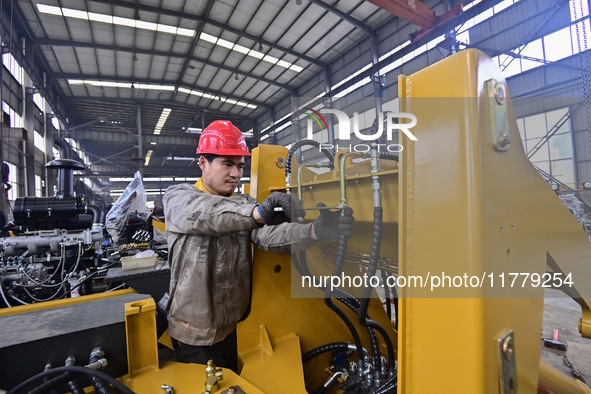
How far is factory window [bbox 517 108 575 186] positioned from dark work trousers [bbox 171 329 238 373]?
369 inches

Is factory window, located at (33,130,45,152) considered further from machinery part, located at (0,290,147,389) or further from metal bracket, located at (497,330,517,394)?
metal bracket, located at (497,330,517,394)

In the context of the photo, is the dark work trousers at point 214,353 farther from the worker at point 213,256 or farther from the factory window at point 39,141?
the factory window at point 39,141

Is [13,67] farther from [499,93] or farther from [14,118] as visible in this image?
[499,93]

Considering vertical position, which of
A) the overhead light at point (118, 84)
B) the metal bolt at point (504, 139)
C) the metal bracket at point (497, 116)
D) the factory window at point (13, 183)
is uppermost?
the overhead light at point (118, 84)

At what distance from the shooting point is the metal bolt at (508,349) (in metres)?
0.60

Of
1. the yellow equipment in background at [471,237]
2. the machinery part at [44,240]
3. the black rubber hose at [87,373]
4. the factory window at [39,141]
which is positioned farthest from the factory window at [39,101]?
the yellow equipment in background at [471,237]

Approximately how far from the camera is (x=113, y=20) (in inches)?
305

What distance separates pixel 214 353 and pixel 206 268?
46cm

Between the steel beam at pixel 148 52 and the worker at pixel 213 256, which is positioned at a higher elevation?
the steel beam at pixel 148 52

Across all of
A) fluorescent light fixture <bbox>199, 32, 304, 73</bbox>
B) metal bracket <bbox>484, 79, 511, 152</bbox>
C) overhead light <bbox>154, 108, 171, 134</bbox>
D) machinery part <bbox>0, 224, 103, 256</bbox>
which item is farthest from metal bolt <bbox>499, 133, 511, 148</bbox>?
overhead light <bbox>154, 108, 171, 134</bbox>

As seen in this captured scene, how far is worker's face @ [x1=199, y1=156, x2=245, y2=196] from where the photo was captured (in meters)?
1.58

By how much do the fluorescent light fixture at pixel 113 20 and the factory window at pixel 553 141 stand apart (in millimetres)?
9944

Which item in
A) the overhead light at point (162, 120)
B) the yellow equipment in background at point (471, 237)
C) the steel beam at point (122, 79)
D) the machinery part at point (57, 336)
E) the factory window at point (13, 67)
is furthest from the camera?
the overhead light at point (162, 120)

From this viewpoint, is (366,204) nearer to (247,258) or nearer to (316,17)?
(247,258)
